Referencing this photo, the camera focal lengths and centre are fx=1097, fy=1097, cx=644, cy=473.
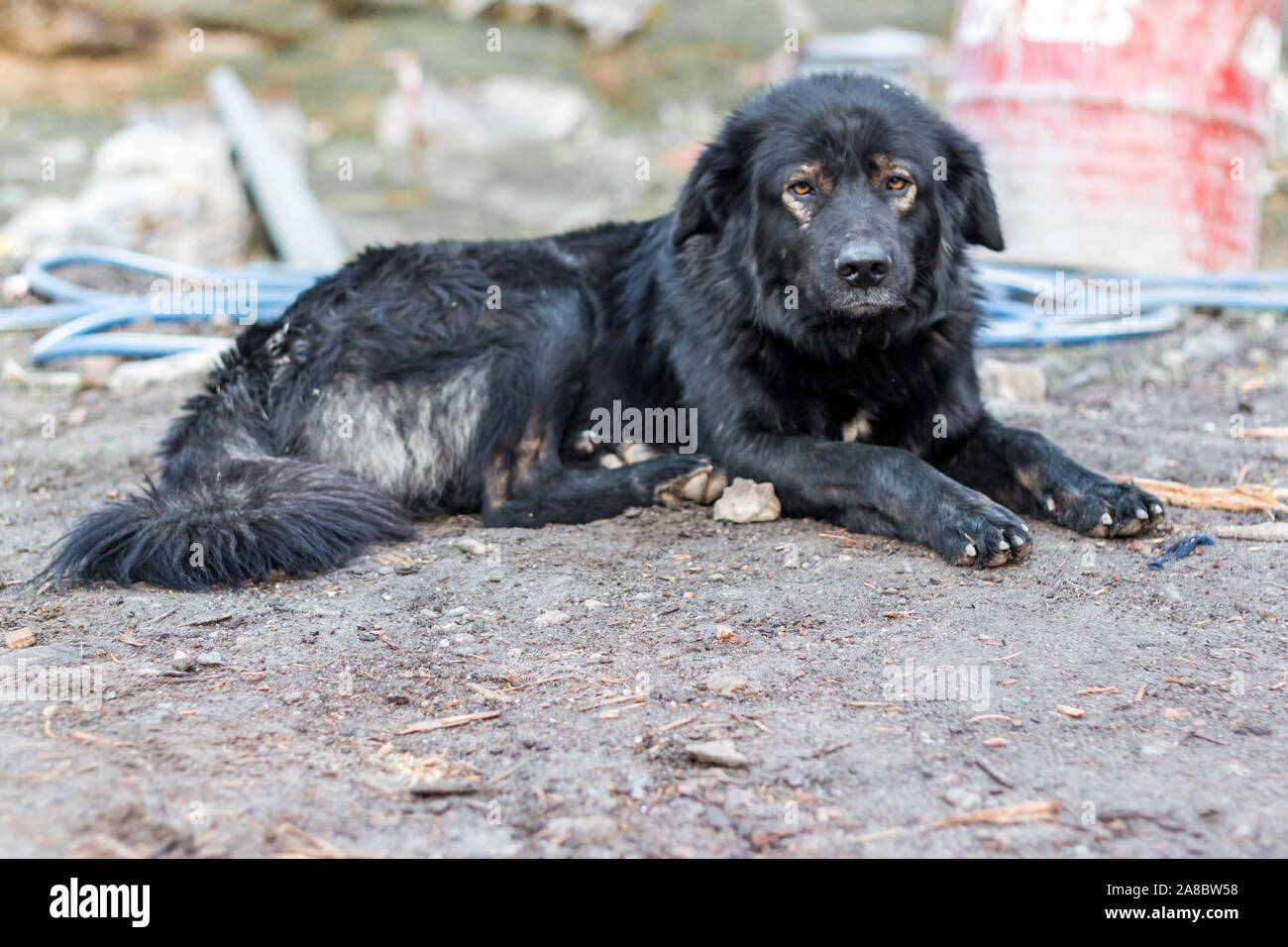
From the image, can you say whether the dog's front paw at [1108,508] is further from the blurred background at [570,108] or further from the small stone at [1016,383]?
the blurred background at [570,108]

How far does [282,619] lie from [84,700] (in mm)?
576

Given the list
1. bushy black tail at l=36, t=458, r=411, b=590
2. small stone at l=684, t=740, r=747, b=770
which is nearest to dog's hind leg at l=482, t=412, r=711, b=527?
bushy black tail at l=36, t=458, r=411, b=590

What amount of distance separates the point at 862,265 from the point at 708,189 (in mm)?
734

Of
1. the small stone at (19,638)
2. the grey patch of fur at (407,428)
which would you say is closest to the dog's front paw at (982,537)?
the grey patch of fur at (407,428)

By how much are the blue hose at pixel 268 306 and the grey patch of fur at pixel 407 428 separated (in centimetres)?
184

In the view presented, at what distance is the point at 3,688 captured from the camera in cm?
219

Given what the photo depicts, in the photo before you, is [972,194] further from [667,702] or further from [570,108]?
[570,108]

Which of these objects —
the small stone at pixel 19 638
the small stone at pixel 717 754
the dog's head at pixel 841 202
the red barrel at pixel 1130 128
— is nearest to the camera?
the small stone at pixel 717 754

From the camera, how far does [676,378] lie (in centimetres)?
379

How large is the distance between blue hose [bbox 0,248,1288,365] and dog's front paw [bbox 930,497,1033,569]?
2.56 m

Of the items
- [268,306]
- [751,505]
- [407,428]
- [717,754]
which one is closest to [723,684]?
[717,754]

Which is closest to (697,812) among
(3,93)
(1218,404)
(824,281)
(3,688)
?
(3,688)

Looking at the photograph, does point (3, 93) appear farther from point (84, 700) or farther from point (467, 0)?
point (84, 700)

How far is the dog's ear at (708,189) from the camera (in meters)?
3.59
